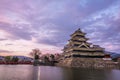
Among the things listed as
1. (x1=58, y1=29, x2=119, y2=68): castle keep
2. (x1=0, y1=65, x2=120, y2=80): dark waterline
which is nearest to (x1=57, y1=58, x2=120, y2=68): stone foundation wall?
(x1=58, y1=29, x2=119, y2=68): castle keep

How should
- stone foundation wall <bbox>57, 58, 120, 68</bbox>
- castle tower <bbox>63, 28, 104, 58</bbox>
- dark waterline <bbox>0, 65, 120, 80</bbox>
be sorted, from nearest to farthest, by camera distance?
dark waterline <bbox>0, 65, 120, 80</bbox> → stone foundation wall <bbox>57, 58, 120, 68</bbox> → castle tower <bbox>63, 28, 104, 58</bbox>

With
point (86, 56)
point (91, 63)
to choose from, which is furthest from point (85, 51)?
point (91, 63)

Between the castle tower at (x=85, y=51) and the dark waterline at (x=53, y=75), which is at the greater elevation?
the castle tower at (x=85, y=51)

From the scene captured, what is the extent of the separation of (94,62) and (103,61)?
4487mm

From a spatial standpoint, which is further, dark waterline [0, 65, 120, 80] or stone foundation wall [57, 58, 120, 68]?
stone foundation wall [57, 58, 120, 68]

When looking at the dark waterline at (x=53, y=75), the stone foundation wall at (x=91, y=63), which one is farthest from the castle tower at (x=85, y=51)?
the dark waterline at (x=53, y=75)

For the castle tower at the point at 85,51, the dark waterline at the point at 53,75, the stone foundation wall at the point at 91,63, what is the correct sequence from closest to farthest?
the dark waterline at the point at 53,75, the stone foundation wall at the point at 91,63, the castle tower at the point at 85,51

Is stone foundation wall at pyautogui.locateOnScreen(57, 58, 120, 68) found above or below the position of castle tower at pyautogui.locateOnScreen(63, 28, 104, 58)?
below

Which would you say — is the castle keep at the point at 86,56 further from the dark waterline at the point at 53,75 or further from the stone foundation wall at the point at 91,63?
the dark waterline at the point at 53,75

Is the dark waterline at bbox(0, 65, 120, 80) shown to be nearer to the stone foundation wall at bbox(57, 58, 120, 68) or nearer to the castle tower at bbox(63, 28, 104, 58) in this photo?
the stone foundation wall at bbox(57, 58, 120, 68)

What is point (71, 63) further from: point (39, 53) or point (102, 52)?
point (39, 53)

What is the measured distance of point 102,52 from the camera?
3698 inches

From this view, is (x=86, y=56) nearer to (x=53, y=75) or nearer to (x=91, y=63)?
(x=91, y=63)

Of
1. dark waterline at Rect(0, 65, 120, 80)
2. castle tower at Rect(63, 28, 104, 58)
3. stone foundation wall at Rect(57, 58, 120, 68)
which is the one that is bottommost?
dark waterline at Rect(0, 65, 120, 80)
